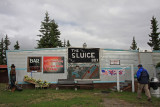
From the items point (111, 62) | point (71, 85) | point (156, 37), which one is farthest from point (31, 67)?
point (156, 37)

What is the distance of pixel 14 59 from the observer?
1276 centimetres

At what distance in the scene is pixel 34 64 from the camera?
511 inches

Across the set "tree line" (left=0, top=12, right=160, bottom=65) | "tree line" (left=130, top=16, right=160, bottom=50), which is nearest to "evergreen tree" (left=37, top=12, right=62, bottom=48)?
"tree line" (left=0, top=12, right=160, bottom=65)

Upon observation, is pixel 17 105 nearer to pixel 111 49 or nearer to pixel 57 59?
pixel 57 59

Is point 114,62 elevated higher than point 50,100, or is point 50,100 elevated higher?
point 114,62

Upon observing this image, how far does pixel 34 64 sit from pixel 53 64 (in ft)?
5.13

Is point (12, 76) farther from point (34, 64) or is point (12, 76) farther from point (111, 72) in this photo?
point (111, 72)

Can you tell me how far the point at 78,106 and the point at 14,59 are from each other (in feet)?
26.8

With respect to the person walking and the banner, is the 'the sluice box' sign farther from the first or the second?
the person walking

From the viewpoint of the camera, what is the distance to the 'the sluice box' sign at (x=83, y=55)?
13422mm

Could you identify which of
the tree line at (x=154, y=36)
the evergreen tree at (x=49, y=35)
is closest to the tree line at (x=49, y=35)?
the evergreen tree at (x=49, y=35)

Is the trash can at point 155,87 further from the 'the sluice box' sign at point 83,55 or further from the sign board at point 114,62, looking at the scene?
the 'the sluice box' sign at point 83,55

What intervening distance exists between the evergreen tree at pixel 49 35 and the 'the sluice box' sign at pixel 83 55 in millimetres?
22696

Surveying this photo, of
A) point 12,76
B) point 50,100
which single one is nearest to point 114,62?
point 50,100
